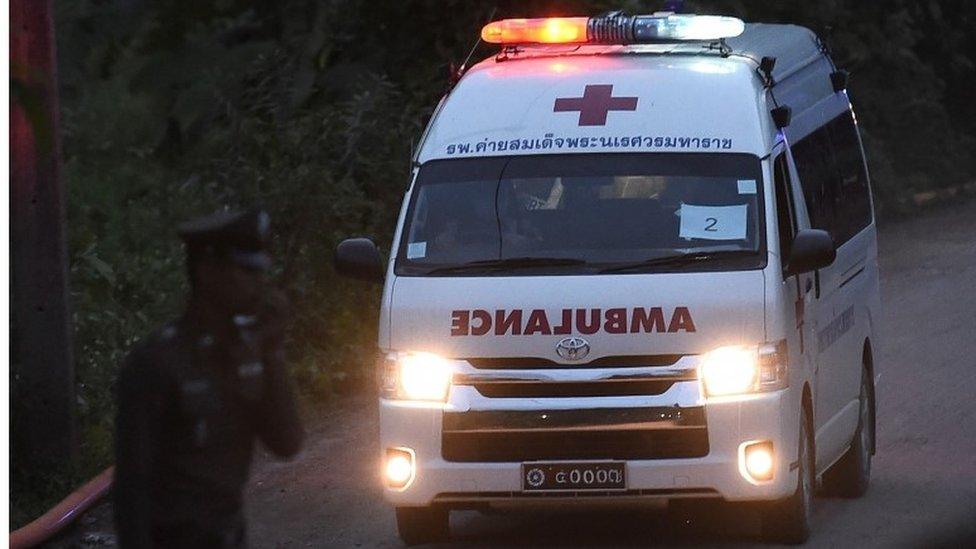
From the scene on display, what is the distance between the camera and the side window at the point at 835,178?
35.2 feet

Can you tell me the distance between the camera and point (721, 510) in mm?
10758

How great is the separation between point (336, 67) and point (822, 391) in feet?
30.4

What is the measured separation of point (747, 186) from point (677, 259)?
0.59 meters

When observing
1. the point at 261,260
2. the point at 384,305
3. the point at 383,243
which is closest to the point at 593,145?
the point at 384,305

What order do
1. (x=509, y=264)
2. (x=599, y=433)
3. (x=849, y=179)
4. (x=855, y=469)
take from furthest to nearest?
(x=849, y=179) → (x=855, y=469) → (x=509, y=264) → (x=599, y=433)

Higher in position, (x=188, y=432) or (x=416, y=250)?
(x=188, y=432)

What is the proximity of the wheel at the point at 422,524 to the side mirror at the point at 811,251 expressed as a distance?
1966 mm

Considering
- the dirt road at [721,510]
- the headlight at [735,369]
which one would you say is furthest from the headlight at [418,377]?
the headlight at [735,369]

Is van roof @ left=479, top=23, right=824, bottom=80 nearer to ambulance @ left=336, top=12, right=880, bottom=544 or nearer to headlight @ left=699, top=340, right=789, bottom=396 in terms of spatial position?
ambulance @ left=336, top=12, right=880, bottom=544

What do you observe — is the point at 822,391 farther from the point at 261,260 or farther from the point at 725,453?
the point at 261,260

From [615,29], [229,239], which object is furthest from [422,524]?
[229,239]

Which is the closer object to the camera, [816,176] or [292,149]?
[816,176]

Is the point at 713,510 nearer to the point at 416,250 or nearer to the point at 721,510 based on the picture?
the point at 721,510

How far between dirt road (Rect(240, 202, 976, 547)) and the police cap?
3.87m
